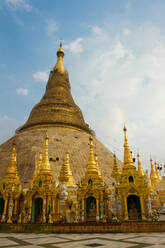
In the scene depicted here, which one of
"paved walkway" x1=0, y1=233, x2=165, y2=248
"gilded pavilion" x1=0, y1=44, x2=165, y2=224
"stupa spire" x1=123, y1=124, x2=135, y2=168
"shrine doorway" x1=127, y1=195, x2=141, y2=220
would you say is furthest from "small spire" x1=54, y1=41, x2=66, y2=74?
"paved walkway" x1=0, y1=233, x2=165, y2=248

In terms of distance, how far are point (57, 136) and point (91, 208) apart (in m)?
23.8

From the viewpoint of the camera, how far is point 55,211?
21.6 metres

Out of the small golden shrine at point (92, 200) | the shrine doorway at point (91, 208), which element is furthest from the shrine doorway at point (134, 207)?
the shrine doorway at point (91, 208)

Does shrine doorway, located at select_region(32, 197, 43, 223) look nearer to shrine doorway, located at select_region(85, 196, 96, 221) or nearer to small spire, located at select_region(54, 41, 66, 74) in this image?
shrine doorway, located at select_region(85, 196, 96, 221)

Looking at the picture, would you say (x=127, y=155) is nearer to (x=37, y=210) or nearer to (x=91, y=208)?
(x=91, y=208)

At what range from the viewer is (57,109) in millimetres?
51594

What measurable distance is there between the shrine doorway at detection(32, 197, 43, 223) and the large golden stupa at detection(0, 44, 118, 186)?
8.66 m

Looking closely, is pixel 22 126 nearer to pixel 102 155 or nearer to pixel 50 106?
pixel 50 106

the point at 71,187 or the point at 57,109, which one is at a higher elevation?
the point at 57,109

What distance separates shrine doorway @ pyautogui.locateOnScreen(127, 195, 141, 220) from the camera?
744 inches

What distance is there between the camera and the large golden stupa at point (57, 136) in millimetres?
34844

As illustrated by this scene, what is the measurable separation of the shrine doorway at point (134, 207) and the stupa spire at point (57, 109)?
3028cm

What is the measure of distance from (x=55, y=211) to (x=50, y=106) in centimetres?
3438

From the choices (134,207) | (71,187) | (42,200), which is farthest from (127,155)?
(42,200)
